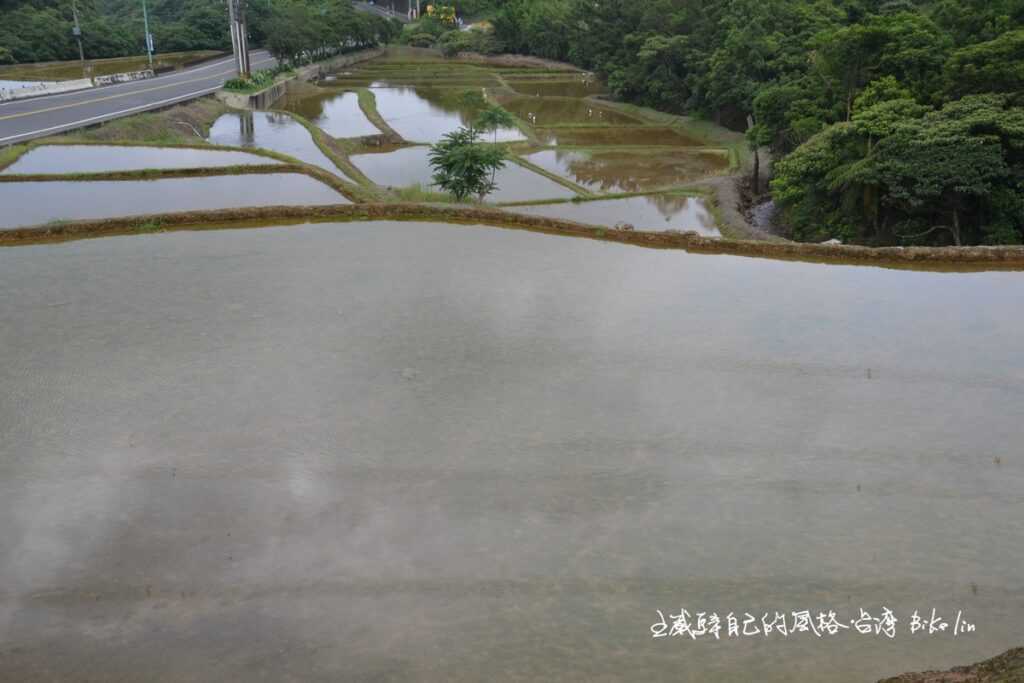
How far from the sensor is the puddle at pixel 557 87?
4831 centimetres

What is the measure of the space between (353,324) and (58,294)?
3843 mm

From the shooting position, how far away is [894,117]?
719 inches

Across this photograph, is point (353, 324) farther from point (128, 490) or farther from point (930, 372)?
point (930, 372)

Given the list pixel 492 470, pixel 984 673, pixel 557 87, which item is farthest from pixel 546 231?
pixel 557 87

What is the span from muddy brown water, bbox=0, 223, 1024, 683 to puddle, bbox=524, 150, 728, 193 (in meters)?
14.0

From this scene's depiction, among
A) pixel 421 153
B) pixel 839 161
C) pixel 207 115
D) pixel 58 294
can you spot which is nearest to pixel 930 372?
pixel 58 294

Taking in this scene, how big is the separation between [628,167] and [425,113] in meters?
14.5

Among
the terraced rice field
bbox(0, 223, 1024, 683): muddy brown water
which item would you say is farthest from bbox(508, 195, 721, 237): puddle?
bbox(0, 223, 1024, 683): muddy brown water

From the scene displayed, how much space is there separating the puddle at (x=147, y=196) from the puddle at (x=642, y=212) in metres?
4.97

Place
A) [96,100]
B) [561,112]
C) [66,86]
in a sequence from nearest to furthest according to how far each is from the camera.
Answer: [96,100], [66,86], [561,112]

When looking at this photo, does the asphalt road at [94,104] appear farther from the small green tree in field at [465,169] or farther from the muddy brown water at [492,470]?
the muddy brown water at [492,470]

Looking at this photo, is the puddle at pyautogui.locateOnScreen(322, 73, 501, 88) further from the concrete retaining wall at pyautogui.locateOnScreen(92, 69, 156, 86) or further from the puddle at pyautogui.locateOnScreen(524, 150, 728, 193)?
the puddle at pyautogui.locateOnScreen(524, 150, 728, 193)

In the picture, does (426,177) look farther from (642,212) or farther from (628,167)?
(628,167)

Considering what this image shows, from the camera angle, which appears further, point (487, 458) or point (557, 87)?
point (557, 87)
